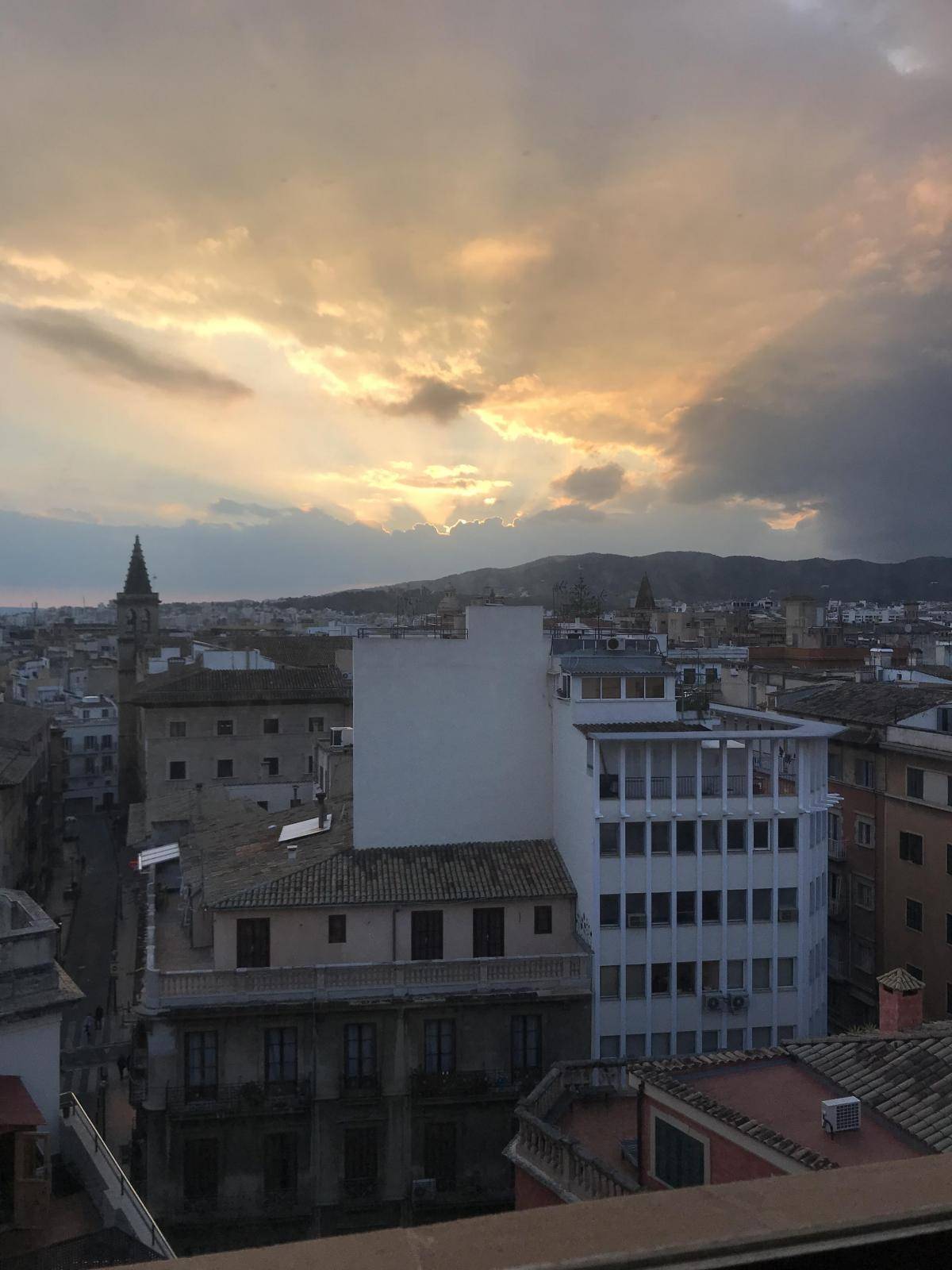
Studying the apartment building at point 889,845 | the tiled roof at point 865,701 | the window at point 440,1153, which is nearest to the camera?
the window at point 440,1153

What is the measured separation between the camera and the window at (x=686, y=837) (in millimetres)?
24828

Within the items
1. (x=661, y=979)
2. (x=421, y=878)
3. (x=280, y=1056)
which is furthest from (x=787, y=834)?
(x=280, y=1056)

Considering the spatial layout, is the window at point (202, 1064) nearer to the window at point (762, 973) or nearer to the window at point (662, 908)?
the window at point (662, 908)

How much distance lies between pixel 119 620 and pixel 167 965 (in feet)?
212

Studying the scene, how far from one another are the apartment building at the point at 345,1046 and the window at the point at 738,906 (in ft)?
13.5

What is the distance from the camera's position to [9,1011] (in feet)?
41.0

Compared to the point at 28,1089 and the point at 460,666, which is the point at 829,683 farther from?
the point at 28,1089

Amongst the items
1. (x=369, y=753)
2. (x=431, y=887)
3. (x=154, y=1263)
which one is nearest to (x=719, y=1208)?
(x=154, y=1263)

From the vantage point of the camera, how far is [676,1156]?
1310 centimetres

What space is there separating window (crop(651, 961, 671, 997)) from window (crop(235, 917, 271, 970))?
993cm

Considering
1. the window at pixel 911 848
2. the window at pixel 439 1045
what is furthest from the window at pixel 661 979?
the window at pixel 911 848

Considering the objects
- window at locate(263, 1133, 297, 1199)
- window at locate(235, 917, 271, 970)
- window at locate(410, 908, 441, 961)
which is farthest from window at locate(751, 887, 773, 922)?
window at locate(263, 1133, 297, 1199)

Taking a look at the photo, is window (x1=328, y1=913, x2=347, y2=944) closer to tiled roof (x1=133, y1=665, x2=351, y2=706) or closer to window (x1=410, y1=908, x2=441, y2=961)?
window (x1=410, y1=908, x2=441, y2=961)

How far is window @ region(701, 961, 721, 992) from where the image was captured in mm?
24875
